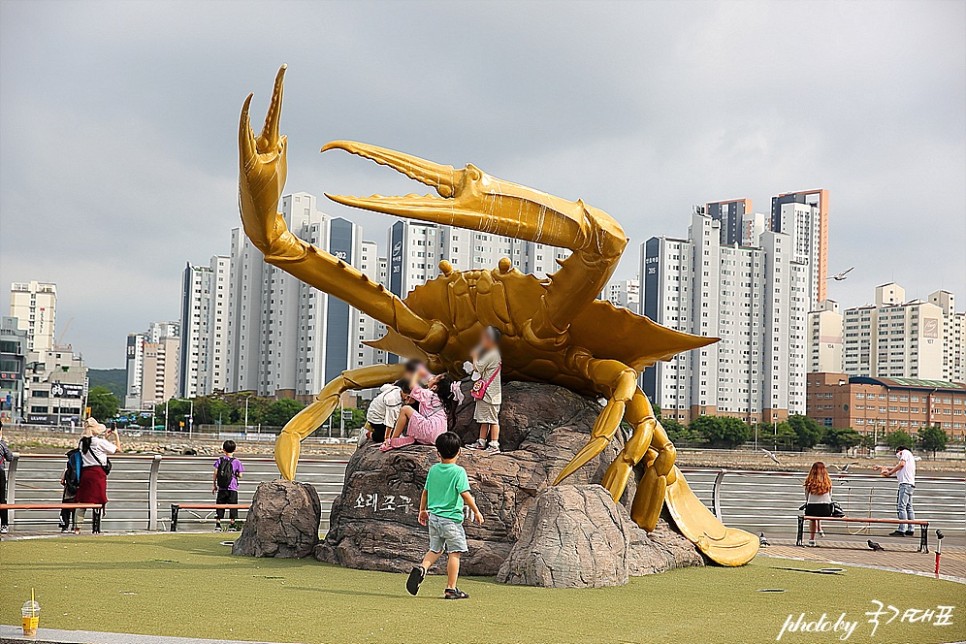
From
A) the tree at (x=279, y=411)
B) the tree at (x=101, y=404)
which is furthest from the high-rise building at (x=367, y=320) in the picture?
the tree at (x=101, y=404)

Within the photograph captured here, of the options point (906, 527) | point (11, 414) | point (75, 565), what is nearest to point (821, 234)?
point (11, 414)

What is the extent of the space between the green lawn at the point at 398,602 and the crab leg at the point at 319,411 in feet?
3.69

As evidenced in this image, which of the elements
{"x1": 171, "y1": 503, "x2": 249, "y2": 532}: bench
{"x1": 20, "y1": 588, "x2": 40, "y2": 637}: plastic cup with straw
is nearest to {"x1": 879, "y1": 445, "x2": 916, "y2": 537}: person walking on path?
{"x1": 171, "y1": 503, "x2": 249, "y2": 532}: bench

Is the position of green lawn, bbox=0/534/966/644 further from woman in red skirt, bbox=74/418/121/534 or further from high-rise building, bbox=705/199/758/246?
high-rise building, bbox=705/199/758/246

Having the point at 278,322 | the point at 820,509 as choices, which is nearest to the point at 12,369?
the point at 278,322

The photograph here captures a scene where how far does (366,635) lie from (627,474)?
188 inches

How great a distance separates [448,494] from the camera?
7719mm

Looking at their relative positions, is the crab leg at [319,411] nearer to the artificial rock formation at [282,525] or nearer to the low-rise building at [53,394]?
the artificial rock formation at [282,525]

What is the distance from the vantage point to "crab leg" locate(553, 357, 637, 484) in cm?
977

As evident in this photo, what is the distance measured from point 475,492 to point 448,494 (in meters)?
2.06

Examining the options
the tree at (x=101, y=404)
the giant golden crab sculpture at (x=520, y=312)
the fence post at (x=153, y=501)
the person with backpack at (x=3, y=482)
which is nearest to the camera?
the giant golden crab sculpture at (x=520, y=312)

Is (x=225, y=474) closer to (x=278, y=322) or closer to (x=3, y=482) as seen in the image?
(x=3, y=482)

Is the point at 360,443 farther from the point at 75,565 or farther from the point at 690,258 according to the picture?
the point at 690,258

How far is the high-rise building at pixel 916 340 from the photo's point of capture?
117 meters
